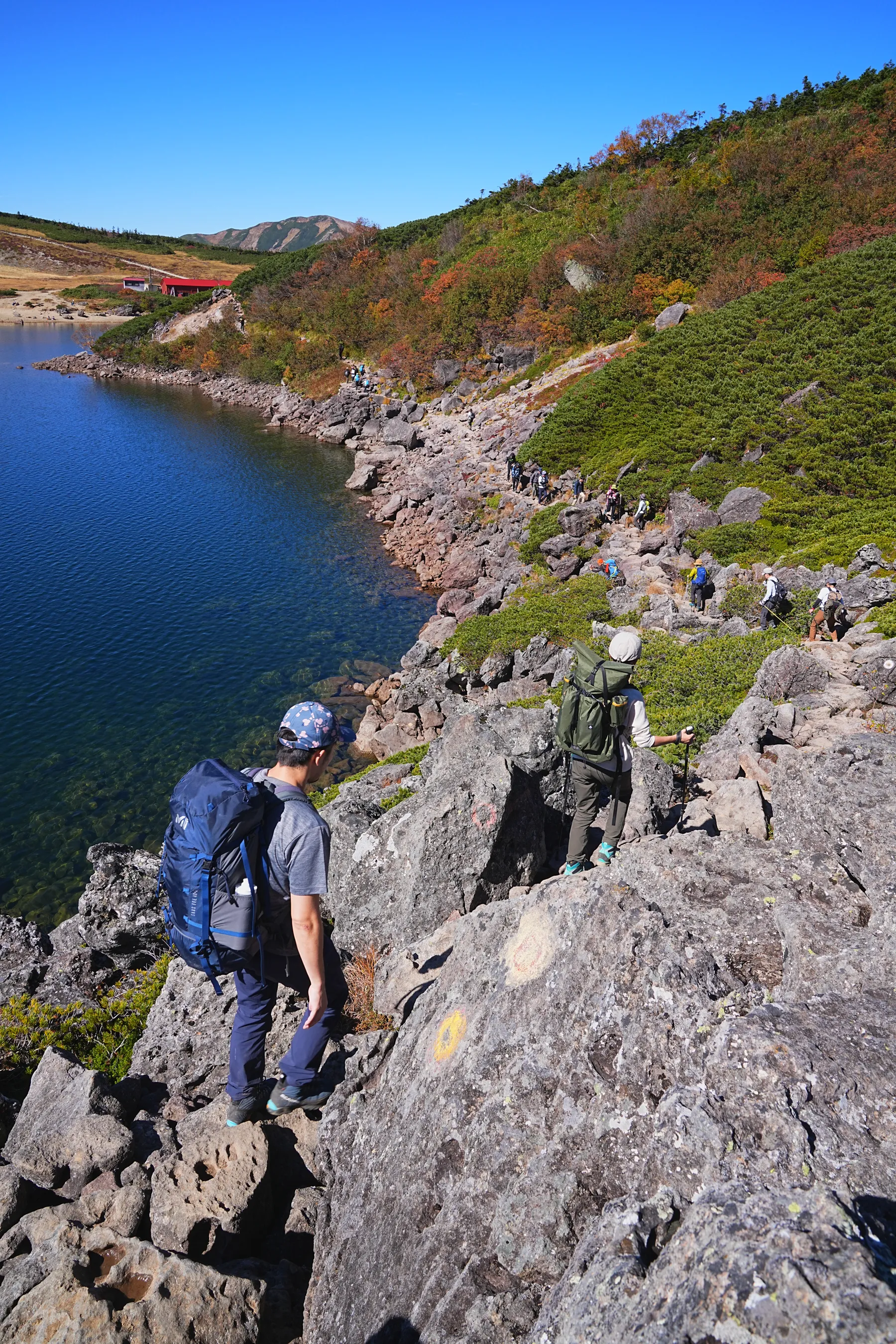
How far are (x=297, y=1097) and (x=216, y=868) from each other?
237 centimetres

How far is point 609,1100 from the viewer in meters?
4.36

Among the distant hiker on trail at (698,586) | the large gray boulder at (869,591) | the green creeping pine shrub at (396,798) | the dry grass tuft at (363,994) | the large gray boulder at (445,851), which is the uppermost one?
the large gray boulder at (869,591)

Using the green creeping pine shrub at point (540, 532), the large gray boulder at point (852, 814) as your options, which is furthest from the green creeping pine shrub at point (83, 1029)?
the green creeping pine shrub at point (540, 532)

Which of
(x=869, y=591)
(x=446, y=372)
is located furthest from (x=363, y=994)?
(x=446, y=372)

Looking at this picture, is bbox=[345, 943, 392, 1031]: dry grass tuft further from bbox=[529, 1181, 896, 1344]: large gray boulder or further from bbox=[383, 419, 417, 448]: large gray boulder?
bbox=[383, 419, 417, 448]: large gray boulder

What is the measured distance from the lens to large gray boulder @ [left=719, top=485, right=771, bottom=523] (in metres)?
28.0

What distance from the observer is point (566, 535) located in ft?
106

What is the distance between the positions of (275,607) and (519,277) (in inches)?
1979

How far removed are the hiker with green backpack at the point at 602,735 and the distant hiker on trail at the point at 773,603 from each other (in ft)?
41.7

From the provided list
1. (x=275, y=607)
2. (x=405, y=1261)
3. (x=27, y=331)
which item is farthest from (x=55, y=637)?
(x=27, y=331)

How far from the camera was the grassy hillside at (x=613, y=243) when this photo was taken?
176ft

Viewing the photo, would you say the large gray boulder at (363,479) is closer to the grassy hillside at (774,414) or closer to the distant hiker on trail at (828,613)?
the grassy hillside at (774,414)

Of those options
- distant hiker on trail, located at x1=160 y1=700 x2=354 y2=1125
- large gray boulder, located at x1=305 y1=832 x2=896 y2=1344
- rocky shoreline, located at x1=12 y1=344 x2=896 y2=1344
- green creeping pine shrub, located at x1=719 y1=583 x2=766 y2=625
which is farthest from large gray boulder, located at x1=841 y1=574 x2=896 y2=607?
distant hiker on trail, located at x1=160 y1=700 x2=354 y2=1125

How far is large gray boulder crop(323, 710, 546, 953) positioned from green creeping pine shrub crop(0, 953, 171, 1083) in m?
3.32
